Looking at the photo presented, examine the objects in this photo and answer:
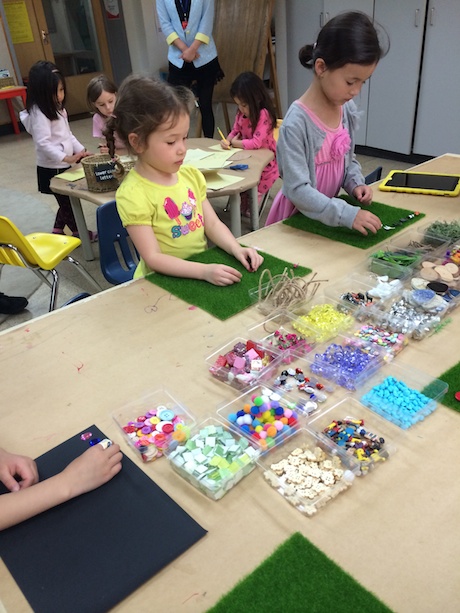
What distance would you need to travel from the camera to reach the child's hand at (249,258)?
55.3 inches

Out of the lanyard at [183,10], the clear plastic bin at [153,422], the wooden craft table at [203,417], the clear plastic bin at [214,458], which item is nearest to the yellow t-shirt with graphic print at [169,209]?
the wooden craft table at [203,417]

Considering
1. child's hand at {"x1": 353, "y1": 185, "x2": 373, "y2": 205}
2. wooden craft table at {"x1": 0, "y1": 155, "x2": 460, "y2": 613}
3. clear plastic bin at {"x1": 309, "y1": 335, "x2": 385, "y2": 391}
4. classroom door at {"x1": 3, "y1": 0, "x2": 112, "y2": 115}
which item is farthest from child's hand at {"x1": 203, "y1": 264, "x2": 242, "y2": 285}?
classroom door at {"x1": 3, "y1": 0, "x2": 112, "y2": 115}

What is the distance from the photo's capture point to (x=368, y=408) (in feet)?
3.02

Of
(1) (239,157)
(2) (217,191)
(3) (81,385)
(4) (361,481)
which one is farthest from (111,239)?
(4) (361,481)

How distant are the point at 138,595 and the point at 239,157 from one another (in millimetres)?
2451

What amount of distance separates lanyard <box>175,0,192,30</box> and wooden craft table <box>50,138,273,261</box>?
1.72 metres

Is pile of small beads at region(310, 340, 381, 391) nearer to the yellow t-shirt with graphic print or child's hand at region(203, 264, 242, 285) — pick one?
child's hand at region(203, 264, 242, 285)

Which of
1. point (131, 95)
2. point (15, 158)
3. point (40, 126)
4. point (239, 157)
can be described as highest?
point (131, 95)

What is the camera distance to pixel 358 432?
857mm

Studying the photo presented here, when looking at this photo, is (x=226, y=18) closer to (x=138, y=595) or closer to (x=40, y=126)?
(x=40, y=126)

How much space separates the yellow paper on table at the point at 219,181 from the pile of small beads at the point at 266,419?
1.58 metres

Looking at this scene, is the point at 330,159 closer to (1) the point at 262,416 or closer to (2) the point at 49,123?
(1) the point at 262,416

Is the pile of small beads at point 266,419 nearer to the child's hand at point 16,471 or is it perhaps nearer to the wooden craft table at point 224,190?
the child's hand at point 16,471

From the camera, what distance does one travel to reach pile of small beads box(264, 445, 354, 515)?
76 centimetres
